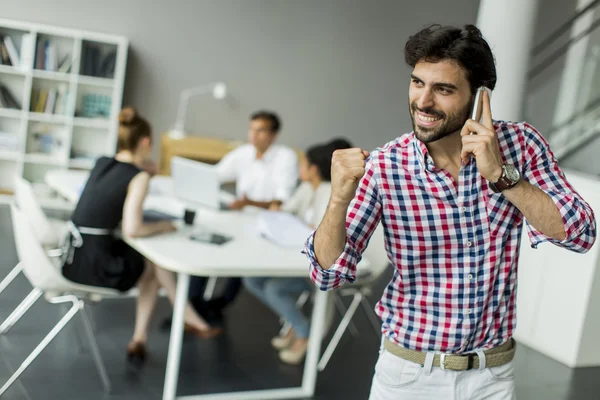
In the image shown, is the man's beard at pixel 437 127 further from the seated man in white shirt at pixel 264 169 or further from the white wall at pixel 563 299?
the seated man in white shirt at pixel 264 169

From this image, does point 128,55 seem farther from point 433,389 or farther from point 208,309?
point 433,389

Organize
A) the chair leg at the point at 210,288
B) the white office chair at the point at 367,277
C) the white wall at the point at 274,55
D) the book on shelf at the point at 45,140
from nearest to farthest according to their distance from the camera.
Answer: the white office chair at the point at 367,277
the chair leg at the point at 210,288
the book on shelf at the point at 45,140
the white wall at the point at 274,55

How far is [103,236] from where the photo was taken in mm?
3445

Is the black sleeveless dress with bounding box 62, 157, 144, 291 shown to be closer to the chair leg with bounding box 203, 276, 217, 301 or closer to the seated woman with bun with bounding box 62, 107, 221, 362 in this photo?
the seated woman with bun with bounding box 62, 107, 221, 362

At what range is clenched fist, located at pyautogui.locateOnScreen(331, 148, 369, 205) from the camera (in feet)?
4.67

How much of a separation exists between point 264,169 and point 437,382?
3.43 meters

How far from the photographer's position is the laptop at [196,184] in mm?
4082

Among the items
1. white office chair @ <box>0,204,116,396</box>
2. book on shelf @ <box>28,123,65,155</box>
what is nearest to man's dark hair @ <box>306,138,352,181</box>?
white office chair @ <box>0,204,116,396</box>

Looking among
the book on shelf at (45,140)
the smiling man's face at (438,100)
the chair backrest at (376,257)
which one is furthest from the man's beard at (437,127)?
the book on shelf at (45,140)

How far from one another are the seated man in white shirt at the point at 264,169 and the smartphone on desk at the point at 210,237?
1.38m

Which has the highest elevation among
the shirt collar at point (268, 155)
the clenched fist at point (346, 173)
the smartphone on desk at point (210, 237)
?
the clenched fist at point (346, 173)

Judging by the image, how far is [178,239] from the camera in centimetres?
342

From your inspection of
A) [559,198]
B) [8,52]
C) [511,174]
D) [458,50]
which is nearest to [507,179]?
[511,174]

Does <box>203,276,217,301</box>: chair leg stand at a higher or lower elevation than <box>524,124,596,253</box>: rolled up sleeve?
lower
